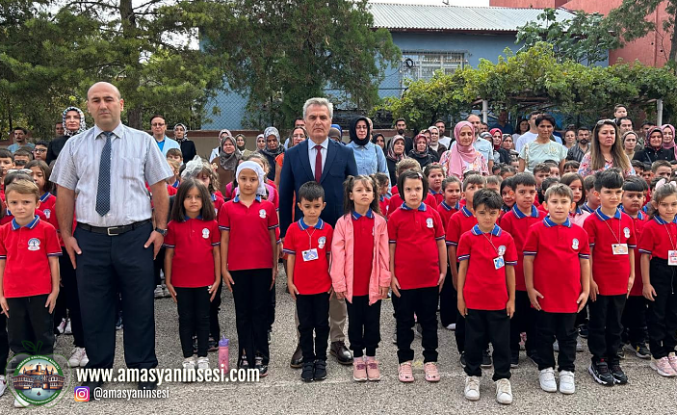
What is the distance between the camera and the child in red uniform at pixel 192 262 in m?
4.07

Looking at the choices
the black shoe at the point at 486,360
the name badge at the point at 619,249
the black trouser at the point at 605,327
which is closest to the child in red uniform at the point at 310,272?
the black shoe at the point at 486,360

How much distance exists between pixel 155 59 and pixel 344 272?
23.5ft

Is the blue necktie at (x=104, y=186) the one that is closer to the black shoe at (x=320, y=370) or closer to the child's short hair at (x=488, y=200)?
the black shoe at (x=320, y=370)

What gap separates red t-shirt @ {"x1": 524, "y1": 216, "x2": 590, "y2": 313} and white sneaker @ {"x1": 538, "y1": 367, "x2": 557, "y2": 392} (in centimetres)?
44

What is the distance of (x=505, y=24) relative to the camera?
22.1 metres

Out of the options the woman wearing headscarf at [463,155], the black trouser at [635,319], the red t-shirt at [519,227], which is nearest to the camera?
the red t-shirt at [519,227]

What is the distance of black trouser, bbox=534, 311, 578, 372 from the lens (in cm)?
382

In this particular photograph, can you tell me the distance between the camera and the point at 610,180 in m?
3.99

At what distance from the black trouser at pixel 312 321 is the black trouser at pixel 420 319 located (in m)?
0.57

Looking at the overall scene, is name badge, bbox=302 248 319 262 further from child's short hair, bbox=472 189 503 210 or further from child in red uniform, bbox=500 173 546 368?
child in red uniform, bbox=500 173 546 368

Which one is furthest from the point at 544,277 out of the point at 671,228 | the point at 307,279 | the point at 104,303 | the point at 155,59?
the point at 155,59

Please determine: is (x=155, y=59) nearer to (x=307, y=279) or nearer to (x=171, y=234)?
(x=171, y=234)

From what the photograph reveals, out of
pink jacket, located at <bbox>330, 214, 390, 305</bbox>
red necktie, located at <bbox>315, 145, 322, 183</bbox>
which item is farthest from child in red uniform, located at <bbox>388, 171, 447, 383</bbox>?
red necktie, located at <bbox>315, 145, 322, 183</bbox>

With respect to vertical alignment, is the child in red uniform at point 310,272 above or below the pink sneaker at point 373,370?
above
